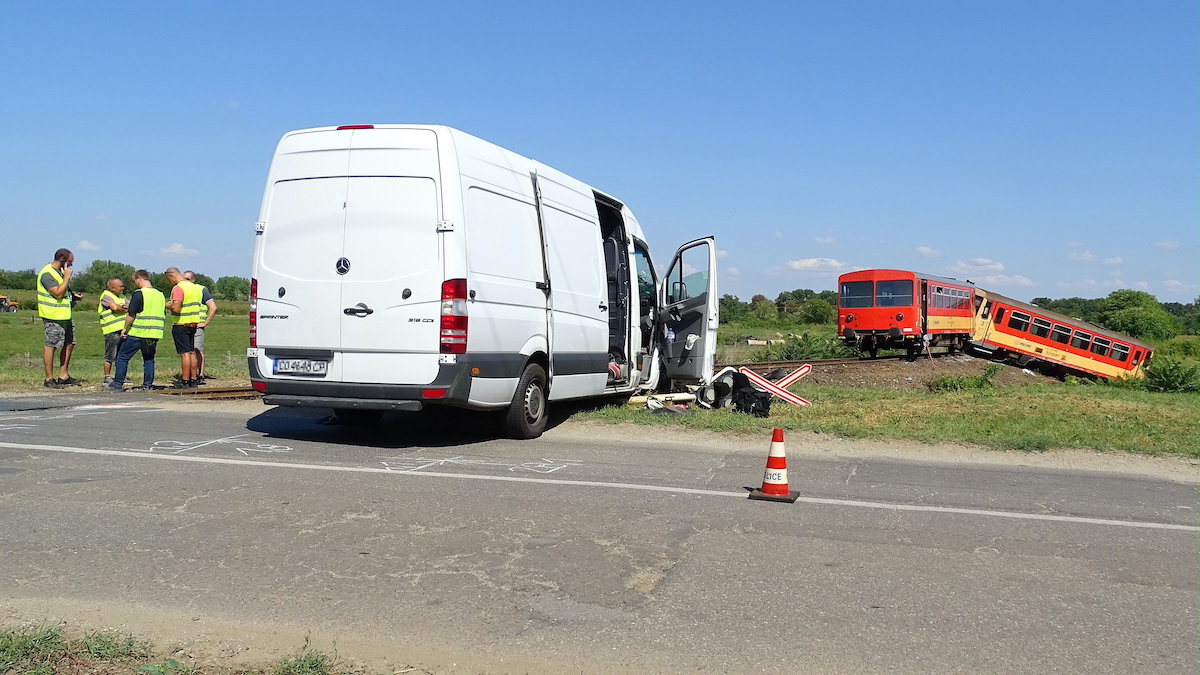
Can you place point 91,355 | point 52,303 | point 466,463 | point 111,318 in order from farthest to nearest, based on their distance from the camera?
point 91,355
point 111,318
point 52,303
point 466,463

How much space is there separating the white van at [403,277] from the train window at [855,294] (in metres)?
25.1

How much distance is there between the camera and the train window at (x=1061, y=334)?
34.7 m

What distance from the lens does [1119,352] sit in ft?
117

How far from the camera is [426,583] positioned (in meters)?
4.43

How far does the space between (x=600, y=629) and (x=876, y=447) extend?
230 inches

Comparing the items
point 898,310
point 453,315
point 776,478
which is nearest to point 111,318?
point 453,315

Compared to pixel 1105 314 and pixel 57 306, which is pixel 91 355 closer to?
pixel 57 306

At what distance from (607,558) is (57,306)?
1160 centimetres

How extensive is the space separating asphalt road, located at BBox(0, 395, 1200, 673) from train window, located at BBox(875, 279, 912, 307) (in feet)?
81.2

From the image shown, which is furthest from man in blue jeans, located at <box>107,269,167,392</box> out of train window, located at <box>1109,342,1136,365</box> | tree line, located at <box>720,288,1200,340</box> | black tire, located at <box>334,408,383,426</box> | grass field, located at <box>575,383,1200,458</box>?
tree line, located at <box>720,288,1200,340</box>

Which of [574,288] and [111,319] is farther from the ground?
[574,288]

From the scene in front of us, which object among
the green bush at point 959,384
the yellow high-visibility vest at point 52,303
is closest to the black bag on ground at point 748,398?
the yellow high-visibility vest at point 52,303

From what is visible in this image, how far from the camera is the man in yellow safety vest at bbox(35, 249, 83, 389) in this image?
12992 mm

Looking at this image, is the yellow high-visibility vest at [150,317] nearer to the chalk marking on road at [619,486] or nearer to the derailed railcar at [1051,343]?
the chalk marking on road at [619,486]
